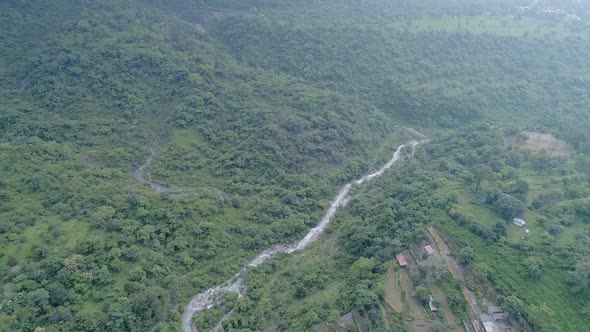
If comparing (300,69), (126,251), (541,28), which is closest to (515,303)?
(126,251)

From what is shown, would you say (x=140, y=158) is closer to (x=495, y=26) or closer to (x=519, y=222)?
(x=519, y=222)

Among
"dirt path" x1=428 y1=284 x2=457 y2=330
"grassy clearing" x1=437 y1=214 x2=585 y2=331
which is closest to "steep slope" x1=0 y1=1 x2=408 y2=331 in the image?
"dirt path" x1=428 y1=284 x2=457 y2=330

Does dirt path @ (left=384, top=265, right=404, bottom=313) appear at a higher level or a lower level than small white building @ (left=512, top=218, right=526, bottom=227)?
lower

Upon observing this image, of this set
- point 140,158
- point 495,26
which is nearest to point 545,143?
point 495,26

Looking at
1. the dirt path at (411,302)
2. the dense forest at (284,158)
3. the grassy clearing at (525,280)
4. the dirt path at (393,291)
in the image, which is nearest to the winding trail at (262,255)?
the dense forest at (284,158)

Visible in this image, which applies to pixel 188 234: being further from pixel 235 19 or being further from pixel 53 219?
pixel 235 19

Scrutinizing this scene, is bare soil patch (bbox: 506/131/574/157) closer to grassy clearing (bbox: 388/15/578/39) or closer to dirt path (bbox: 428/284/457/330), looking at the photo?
dirt path (bbox: 428/284/457/330)
